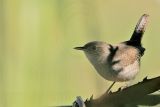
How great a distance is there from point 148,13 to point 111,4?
16 centimetres

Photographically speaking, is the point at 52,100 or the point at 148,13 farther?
the point at 148,13

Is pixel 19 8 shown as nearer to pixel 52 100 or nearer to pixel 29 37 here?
pixel 29 37

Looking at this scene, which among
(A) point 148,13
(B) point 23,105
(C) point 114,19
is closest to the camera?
(B) point 23,105

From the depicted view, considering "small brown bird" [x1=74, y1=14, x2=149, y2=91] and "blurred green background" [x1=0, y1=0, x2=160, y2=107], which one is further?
"small brown bird" [x1=74, y1=14, x2=149, y2=91]

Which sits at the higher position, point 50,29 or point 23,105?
point 50,29

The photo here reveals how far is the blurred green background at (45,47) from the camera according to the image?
1.65 ft

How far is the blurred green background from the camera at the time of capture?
1.65ft

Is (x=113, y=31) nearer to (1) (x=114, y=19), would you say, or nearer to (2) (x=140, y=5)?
(1) (x=114, y=19)

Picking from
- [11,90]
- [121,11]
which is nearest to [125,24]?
[121,11]

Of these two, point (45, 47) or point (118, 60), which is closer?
point (45, 47)

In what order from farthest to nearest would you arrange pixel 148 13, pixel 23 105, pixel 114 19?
pixel 148 13
pixel 114 19
pixel 23 105

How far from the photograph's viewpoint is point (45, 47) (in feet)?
1.81

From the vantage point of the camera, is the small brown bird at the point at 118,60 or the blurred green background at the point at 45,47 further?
the small brown bird at the point at 118,60

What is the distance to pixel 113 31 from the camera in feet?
2.41
